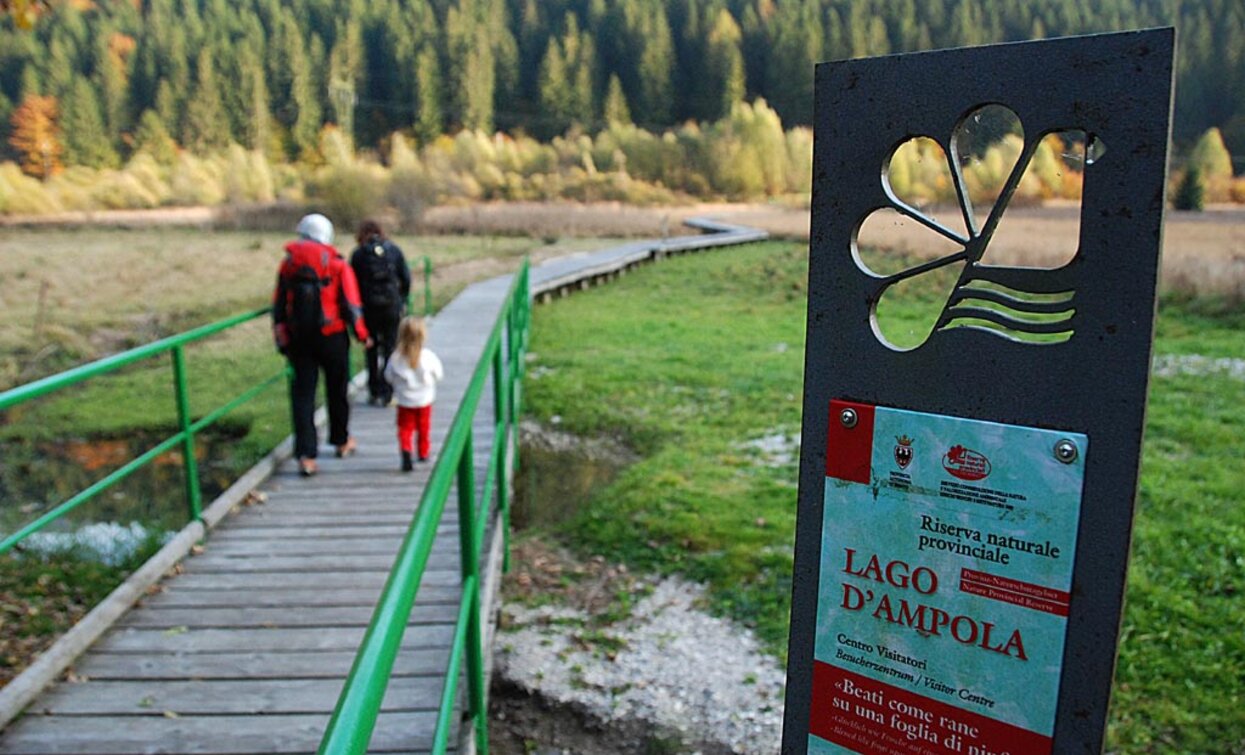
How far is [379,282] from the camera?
22.9ft

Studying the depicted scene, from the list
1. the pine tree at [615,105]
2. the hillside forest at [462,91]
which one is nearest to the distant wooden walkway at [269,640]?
the hillside forest at [462,91]

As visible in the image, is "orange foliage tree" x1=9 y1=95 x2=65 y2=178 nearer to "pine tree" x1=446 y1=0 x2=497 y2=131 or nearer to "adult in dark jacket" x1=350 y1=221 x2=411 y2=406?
"pine tree" x1=446 y1=0 x2=497 y2=131

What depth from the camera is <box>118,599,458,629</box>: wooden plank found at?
12.2 ft

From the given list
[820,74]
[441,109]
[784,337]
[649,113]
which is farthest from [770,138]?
[820,74]

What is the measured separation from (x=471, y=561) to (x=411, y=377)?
10.2ft

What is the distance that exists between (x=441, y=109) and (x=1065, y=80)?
6666cm

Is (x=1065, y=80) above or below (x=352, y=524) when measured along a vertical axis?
above

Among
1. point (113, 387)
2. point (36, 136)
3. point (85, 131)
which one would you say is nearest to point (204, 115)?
point (85, 131)

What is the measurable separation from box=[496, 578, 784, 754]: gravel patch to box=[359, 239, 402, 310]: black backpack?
299cm

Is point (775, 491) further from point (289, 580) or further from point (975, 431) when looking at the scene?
point (975, 431)

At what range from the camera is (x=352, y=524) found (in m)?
4.84

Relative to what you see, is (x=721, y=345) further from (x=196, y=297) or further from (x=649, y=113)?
(x=649, y=113)

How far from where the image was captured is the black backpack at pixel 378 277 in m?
6.90

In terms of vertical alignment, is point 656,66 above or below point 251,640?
above
